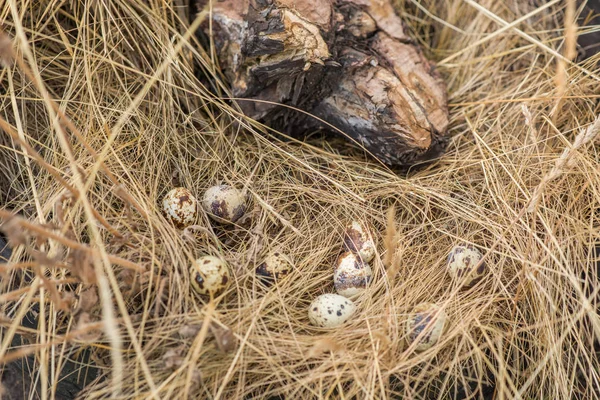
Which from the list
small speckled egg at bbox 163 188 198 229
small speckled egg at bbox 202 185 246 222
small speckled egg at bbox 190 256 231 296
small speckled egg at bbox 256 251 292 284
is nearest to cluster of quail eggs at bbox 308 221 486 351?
small speckled egg at bbox 256 251 292 284

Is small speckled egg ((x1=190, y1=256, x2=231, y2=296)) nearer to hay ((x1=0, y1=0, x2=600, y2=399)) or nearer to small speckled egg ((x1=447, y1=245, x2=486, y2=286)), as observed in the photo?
hay ((x1=0, y1=0, x2=600, y2=399))

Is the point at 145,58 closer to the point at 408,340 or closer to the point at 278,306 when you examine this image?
the point at 278,306

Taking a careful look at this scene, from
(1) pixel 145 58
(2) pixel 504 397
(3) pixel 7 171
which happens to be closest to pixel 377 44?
(1) pixel 145 58

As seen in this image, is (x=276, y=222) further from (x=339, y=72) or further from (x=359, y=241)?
(x=339, y=72)

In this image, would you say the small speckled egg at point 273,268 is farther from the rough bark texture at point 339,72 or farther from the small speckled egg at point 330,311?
the rough bark texture at point 339,72

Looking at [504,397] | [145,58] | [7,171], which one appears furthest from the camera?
[145,58]

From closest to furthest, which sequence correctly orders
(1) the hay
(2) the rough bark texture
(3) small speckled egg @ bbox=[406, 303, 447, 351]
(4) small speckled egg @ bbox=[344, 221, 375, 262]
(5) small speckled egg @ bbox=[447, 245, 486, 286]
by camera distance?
(1) the hay, (3) small speckled egg @ bbox=[406, 303, 447, 351], (5) small speckled egg @ bbox=[447, 245, 486, 286], (4) small speckled egg @ bbox=[344, 221, 375, 262], (2) the rough bark texture

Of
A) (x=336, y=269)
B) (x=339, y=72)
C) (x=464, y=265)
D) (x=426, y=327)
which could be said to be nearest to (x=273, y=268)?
(x=336, y=269)
